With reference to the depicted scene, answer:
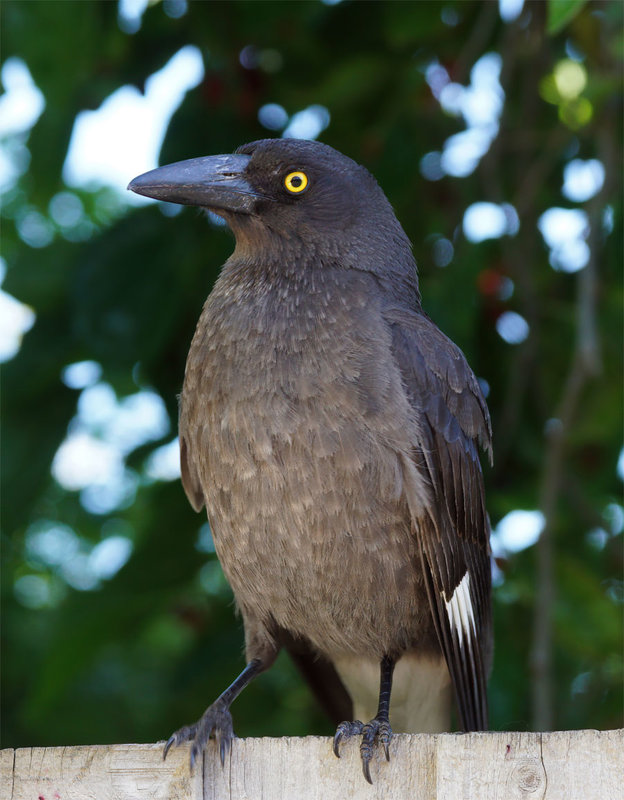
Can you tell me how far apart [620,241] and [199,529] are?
189 centimetres

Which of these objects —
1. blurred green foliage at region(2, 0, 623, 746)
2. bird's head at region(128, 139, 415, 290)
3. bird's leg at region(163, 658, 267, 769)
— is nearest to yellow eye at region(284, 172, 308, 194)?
bird's head at region(128, 139, 415, 290)

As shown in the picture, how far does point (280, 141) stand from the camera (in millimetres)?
3330

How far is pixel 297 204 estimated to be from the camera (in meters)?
3.33

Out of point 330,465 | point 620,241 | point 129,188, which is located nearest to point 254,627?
point 330,465

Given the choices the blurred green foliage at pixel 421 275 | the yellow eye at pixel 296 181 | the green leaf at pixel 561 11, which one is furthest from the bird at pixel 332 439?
the green leaf at pixel 561 11

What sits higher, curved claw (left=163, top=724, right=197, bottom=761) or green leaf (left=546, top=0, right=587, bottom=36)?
green leaf (left=546, top=0, right=587, bottom=36)

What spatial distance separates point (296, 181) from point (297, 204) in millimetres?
68

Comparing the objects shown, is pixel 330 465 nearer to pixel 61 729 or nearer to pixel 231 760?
pixel 231 760

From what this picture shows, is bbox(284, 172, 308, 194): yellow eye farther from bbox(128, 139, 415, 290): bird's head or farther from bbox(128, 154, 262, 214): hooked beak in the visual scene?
bbox(128, 154, 262, 214): hooked beak

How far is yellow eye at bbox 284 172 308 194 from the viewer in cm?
332

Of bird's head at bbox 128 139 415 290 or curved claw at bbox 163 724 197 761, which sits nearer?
curved claw at bbox 163 724 197 761

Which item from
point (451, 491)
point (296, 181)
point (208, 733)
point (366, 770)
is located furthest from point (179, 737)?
point (296, 181)

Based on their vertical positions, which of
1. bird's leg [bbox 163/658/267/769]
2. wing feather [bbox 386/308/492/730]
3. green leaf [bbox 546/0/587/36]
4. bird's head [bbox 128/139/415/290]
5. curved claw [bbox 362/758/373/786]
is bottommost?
bird's leg [bbox 163/658/267/769]

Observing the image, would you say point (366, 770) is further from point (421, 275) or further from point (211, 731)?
point (421, 275)
